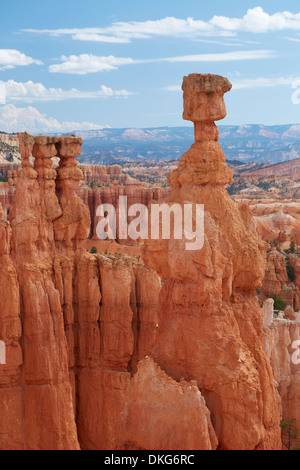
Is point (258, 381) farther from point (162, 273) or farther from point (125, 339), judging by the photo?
point (125, 339)

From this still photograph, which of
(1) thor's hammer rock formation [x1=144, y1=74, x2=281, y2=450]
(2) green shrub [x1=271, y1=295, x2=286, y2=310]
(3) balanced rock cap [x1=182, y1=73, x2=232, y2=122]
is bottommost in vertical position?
(2) green shrub [x1=271, y1=295, x2=286, y2=310]

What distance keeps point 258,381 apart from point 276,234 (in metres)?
60.1

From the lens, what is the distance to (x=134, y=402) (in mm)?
8164

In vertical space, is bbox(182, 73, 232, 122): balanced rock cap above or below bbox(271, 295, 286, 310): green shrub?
above

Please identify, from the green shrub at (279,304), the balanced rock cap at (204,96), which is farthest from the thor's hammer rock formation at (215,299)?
the green shrub at (279,304)

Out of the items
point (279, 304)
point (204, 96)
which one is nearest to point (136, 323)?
point (204, 96)

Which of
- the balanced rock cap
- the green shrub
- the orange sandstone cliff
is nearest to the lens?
the orange sandstone cliff

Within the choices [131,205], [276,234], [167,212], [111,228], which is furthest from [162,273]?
[276,234]

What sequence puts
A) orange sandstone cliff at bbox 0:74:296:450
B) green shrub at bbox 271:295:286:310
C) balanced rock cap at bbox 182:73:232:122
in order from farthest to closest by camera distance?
green shrub at bbox 271:295:286:310 < balanced rock cap at bbox 182:73:232:122 < orange sandstone cliff at bbox 0:74:296:450

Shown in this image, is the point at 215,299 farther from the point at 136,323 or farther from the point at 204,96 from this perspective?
the point at 136,323

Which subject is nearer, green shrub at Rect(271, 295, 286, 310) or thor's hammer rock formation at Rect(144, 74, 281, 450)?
thor's hammer rock formation at Rect(144, 74, 281, 450)

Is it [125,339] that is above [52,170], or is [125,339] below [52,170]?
below

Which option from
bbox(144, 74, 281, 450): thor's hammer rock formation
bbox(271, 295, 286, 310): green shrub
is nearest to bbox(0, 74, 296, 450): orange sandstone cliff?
bbox(144, 74, 281, 450): thor's hammer rock formation

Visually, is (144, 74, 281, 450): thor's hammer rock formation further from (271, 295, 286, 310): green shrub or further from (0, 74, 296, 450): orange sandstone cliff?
(271, 295, 286, 310): green shrub
